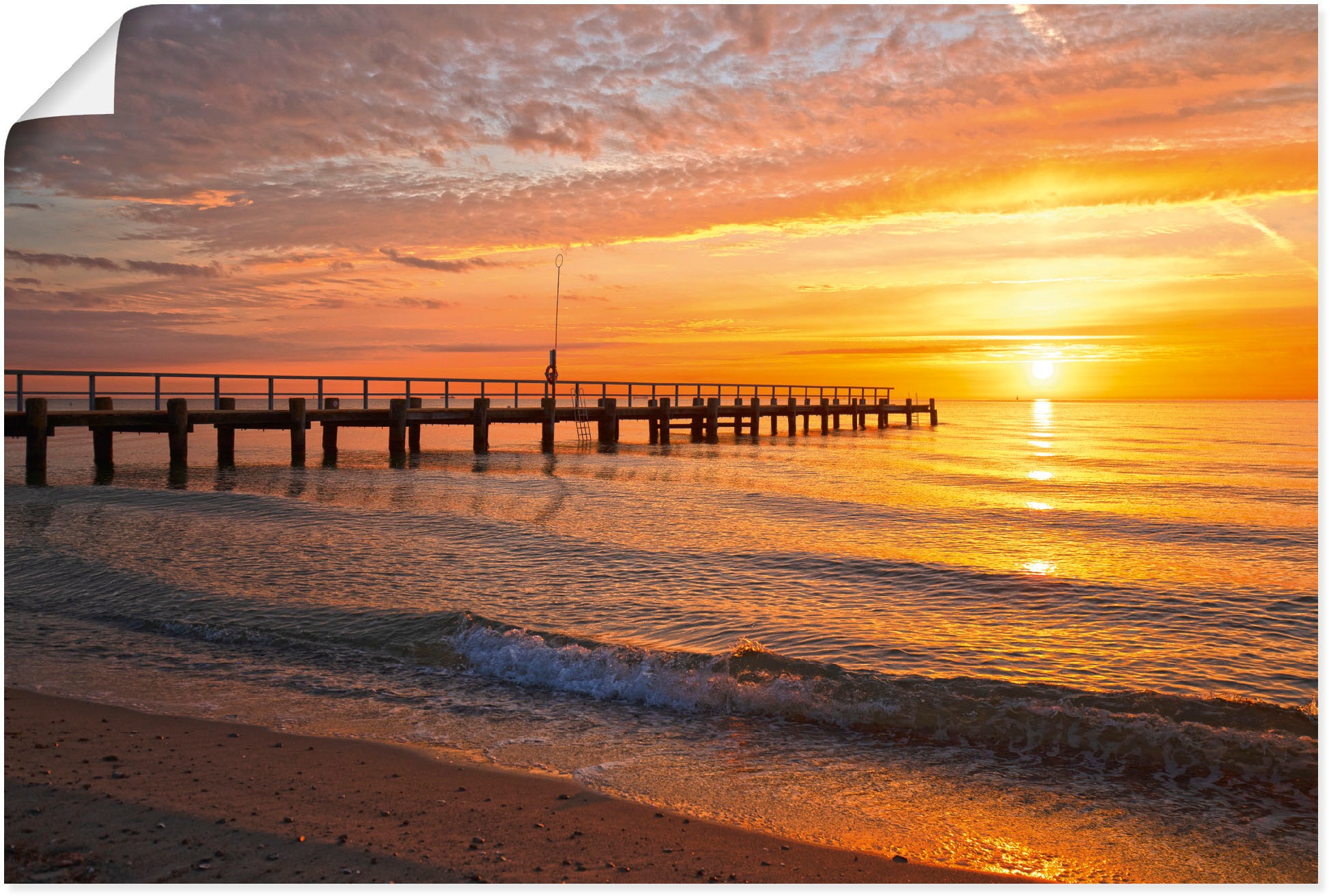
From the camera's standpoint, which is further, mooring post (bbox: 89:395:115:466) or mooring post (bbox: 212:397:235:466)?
mooring post (bbox: 212:397:235:466)

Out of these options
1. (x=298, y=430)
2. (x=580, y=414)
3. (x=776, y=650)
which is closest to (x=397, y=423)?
(x=298, y=430)

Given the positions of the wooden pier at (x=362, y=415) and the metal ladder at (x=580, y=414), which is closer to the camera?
the wooden pier at (x=362, y=415)

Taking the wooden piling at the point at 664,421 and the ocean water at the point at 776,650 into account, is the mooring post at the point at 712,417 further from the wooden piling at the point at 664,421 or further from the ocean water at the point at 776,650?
the ocean water at the point at 776,650

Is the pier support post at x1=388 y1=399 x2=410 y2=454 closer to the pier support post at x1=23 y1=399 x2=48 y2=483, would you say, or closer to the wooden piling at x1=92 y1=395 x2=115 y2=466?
the wooden piling at x1=92 y1=395 x2=115 y2=466

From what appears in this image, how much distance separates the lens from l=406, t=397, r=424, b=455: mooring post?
25.4 meters

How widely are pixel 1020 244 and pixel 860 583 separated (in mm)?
3464

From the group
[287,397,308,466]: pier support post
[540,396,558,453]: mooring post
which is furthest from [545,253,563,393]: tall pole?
[287,397,308,466]: pier support post

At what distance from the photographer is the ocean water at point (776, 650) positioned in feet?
11.8

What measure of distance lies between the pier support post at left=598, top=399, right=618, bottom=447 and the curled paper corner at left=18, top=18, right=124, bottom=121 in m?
25.1

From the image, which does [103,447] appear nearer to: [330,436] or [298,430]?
[298,430]

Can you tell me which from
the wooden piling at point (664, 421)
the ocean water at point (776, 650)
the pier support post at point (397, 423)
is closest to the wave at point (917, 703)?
the ocean water at point (776, 650)

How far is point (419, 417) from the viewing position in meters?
24.4

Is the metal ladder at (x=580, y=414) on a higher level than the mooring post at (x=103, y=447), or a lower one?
higher

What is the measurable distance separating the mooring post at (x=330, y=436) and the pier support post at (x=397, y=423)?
4.98 ft
